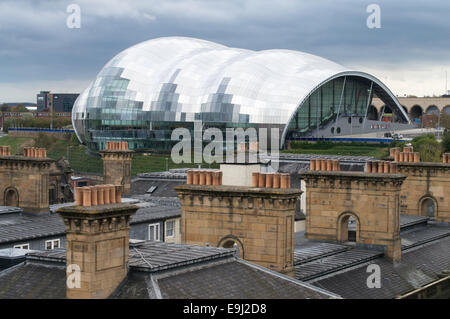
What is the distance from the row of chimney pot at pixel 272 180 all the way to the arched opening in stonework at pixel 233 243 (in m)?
1.84

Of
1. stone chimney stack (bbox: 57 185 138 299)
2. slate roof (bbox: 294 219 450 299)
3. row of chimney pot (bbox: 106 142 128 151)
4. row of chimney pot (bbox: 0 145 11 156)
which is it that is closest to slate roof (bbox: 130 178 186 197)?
row of chimney pot (bbox: 106 142 128 151)

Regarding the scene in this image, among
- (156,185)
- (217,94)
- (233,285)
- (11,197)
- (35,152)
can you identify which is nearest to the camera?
(233,285)

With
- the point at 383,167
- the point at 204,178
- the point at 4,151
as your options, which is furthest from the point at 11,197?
the point at 383,167

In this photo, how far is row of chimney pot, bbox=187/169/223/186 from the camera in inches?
1077

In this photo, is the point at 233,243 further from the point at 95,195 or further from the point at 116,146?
the point at 116,146

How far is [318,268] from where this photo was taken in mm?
28312

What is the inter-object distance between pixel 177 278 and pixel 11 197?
21.3 metres

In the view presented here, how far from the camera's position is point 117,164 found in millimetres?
54188

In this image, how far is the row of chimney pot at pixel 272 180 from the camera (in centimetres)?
2604

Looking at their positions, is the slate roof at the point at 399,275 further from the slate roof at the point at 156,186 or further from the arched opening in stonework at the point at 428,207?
the slate roof at the point at 156,186

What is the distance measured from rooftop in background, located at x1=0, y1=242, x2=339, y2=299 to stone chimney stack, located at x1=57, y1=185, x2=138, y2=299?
543 mm

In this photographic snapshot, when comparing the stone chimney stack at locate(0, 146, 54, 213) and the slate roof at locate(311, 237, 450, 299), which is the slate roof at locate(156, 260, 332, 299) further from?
the stone chimney stack at locate(0, 146, 54, 213)

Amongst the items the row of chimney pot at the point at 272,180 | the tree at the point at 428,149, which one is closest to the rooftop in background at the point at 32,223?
the row of chimney pot at the point at 272,180
